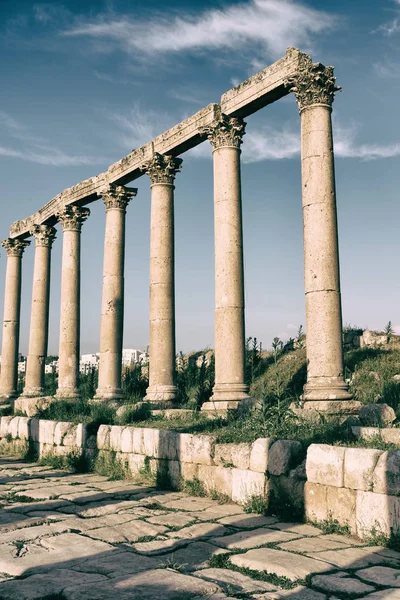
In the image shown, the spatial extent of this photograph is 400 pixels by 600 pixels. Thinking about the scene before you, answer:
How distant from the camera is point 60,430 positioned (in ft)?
46.5

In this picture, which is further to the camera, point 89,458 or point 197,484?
point 89,458

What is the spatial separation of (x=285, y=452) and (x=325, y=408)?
3521 millimetres

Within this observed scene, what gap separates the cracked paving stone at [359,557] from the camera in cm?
608

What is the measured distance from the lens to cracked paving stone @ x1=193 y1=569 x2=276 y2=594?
5.39 metres

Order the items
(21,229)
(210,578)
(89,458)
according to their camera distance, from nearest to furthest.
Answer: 1. (210,578)
2. (89,458)
3. (21,229)

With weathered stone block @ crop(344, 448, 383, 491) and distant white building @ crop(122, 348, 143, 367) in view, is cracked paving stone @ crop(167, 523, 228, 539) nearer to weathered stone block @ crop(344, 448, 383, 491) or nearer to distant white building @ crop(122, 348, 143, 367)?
weathered stone block @ crop(344, 448, 383, 491)

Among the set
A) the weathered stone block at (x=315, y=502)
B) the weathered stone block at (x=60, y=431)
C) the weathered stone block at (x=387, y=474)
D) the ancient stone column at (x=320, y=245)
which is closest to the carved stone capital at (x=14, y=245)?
the weathered stone block at (x=60, y=431)

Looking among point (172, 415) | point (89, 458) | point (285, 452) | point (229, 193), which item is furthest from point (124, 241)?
point (285, 452)

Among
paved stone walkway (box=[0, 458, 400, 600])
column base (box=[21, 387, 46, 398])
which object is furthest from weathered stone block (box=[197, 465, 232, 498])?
column base (box=[21, 387, 46, 398])

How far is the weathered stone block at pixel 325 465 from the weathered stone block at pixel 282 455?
43cm

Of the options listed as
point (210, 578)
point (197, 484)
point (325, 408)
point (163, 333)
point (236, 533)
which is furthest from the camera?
point (163, 333)

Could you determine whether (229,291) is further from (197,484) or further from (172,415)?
(197,484)

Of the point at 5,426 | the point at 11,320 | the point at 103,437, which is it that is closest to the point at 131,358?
the point at 11,320

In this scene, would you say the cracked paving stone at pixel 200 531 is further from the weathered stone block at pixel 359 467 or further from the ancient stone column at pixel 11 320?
the ancient stone column at pixel 11 320
